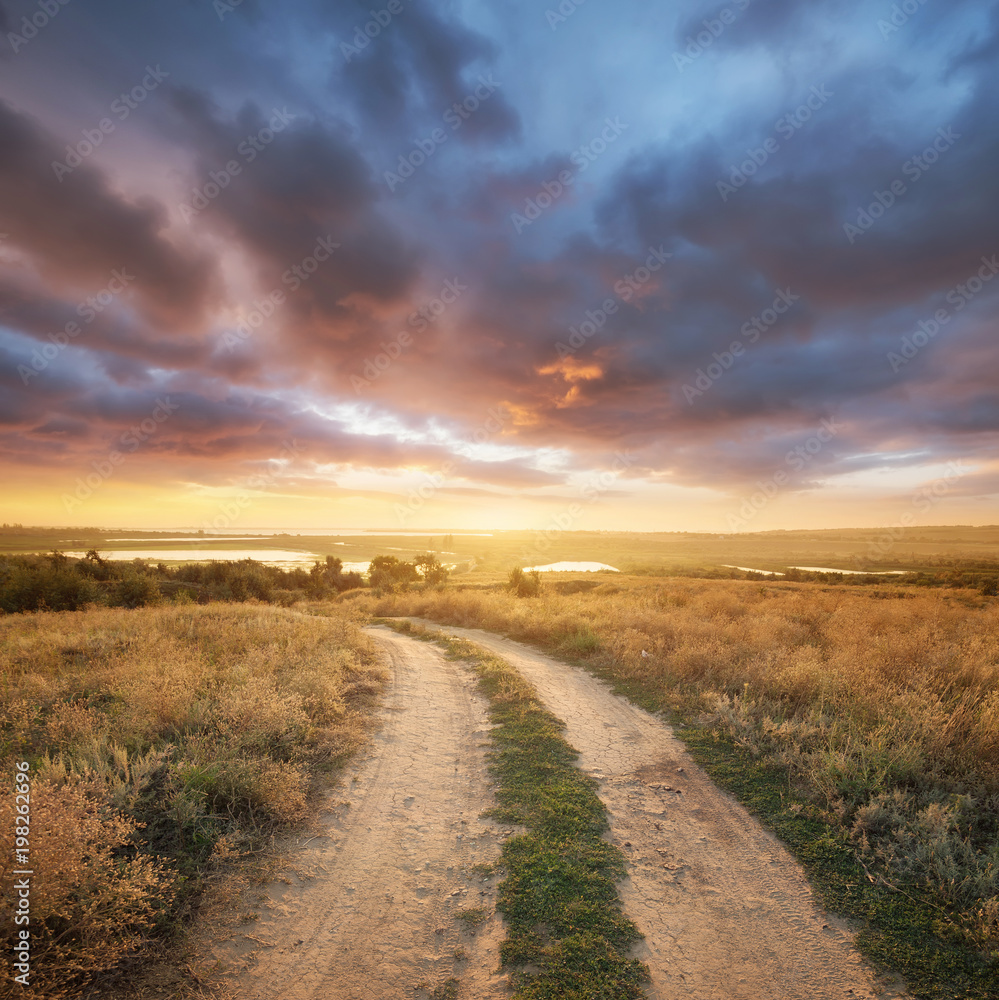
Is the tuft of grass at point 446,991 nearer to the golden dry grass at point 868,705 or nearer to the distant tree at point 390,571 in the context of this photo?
the golden dry grass at point 868,705

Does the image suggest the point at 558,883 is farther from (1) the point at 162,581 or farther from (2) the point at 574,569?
(2) the point at 574,569

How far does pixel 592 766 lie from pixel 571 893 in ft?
10.4

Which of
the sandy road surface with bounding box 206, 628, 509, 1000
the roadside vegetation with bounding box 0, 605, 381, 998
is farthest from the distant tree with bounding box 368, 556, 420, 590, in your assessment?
the sandy road surface with bounding box 206, 628, 509, 1000

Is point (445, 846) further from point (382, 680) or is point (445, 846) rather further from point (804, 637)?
point (804, 637)

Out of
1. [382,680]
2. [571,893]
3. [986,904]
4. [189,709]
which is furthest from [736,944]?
[382,680]

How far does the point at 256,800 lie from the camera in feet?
19.2

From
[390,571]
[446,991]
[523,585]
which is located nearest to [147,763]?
[446,991]

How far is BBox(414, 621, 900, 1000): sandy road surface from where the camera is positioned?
371cm

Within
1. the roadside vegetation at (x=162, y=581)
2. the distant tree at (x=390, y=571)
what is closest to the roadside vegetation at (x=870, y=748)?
the roadside vegetation at (x=162, y=581)

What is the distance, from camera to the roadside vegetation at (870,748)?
4.27 metres

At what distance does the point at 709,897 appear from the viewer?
4625mm

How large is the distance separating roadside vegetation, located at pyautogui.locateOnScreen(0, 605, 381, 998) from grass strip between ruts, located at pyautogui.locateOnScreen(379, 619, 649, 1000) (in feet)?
9.22

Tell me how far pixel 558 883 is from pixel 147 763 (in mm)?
5112

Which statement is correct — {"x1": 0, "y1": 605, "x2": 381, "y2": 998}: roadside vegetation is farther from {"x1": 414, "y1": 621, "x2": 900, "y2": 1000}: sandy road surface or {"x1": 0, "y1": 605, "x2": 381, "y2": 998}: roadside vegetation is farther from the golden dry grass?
the golden dry grass
